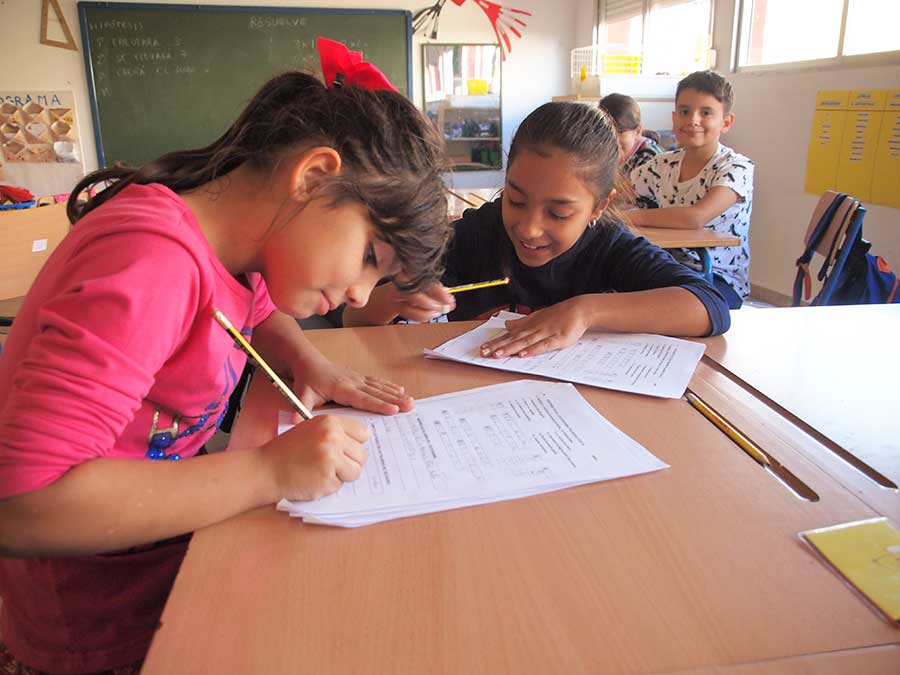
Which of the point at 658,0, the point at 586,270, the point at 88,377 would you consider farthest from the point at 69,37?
the point at 88,377

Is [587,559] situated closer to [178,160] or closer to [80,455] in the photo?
[80,455]

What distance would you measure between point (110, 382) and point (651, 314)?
825mm

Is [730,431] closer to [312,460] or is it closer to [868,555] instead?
[868,555]

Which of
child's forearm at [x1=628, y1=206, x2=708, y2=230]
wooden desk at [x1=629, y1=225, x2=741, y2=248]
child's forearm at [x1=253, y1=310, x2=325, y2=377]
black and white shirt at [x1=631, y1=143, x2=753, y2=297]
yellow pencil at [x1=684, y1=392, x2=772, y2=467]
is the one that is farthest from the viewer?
black and white shirt at [x1=631, y1=143, x2=753, y2=297]

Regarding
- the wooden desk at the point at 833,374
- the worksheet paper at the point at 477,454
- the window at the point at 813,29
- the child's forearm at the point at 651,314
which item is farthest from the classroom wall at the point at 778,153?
the worksheet paper at the point at 477,454

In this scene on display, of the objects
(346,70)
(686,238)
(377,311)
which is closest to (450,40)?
(686,238)

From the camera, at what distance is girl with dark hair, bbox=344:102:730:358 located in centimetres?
108

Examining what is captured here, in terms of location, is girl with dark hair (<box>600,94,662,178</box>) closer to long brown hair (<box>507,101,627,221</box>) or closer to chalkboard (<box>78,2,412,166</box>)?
long brown hair (<box>507,101,627,221</box>)

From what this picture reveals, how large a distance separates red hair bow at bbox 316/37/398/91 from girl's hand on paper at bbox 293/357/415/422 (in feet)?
1.16

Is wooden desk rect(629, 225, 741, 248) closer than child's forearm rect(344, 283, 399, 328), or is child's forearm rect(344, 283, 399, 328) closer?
child's forearm rect(344, 283, 399, 328)

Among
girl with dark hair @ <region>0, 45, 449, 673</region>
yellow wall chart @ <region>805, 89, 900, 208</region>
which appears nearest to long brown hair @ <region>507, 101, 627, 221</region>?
girl with dark hair @ <region>0, 45, 449, 673</region>

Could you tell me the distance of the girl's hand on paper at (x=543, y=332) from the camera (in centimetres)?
99

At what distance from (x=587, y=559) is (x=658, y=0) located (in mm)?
4821

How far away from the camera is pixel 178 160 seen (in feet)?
2.64
